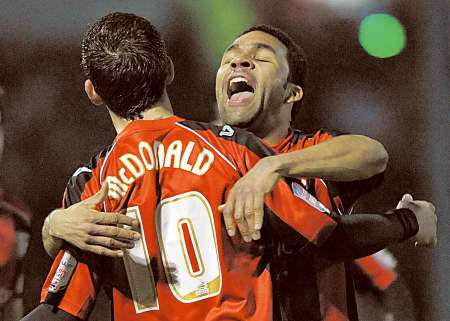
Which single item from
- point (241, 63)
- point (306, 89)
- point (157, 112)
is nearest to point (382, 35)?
point (306, 89)

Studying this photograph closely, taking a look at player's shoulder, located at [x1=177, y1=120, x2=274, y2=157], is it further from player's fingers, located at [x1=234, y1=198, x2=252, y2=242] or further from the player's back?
player's fingers, located at [x1=234, y1=198, x2=252, y2=242]

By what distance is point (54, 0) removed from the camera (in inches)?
60.9

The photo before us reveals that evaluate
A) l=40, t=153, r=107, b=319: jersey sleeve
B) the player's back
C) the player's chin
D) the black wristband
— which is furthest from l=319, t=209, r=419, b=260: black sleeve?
l=40, t=153, r=107, b=319: jersey sleeve

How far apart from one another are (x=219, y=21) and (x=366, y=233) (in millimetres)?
531

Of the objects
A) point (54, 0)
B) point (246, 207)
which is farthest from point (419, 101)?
point (54, 0)

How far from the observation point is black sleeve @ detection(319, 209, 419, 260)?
4.11 ft

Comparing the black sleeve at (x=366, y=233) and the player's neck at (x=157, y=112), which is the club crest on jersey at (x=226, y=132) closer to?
the player's neck at (x=157, y=112)

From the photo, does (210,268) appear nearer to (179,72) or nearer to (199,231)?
(199,231)

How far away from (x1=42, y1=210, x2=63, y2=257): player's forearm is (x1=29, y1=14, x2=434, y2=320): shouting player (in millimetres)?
96

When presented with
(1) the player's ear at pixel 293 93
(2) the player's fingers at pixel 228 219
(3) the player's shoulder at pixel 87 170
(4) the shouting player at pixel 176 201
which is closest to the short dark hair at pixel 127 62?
(4) the shouting player at pixel 176 201

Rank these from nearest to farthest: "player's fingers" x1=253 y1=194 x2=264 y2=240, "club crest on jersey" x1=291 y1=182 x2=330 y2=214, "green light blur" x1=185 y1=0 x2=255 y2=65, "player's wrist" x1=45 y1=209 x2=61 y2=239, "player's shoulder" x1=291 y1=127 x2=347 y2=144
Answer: "player's fingers" x1=253 y1=194 x2=264 y2=240
"club crest on jersey" x1=291 y1=182 x2=330 y2=214
"player's wrist" x1=45 y1=209 x2=61 y2=239
"player's shoulder" x1=291 y1=127 x2=347 y2=144
"green light blur" x1=185 y1=0 x2=255 y2=65

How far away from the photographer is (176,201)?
→ 117 cm

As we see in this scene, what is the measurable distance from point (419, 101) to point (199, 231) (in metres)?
0.57

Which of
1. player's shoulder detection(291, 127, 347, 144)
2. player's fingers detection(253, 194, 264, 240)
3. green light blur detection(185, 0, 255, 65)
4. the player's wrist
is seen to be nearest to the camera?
player's fingers detection(253, 194, 264, 240)
